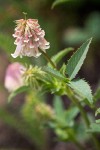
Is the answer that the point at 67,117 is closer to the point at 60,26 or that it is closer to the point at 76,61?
the point at 76,61

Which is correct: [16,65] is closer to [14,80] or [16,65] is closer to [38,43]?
[14,80]

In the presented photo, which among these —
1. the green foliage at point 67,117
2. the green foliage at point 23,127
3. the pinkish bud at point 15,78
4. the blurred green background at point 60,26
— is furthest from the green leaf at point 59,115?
the blurred green background at point 60,26

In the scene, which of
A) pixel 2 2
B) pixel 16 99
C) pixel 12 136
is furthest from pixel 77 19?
pixel 12 136

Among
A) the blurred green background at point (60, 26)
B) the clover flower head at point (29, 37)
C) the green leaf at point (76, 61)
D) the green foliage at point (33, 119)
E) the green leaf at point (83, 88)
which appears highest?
the blurred green background at point (60, 26)

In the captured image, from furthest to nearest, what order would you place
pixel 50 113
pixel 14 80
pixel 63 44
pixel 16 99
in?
pixel 63 44 → pixel 16 99 → pixel 50 113 → pixel 14 80

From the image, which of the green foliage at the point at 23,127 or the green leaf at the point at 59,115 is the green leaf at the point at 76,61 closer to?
the green leaf at the point at 59,115

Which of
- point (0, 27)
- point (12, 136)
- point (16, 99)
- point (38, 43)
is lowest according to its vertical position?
point (38, 43)

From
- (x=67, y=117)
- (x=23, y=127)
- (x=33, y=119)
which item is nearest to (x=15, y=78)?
(x=67, y=117)

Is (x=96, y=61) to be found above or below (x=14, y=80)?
above
